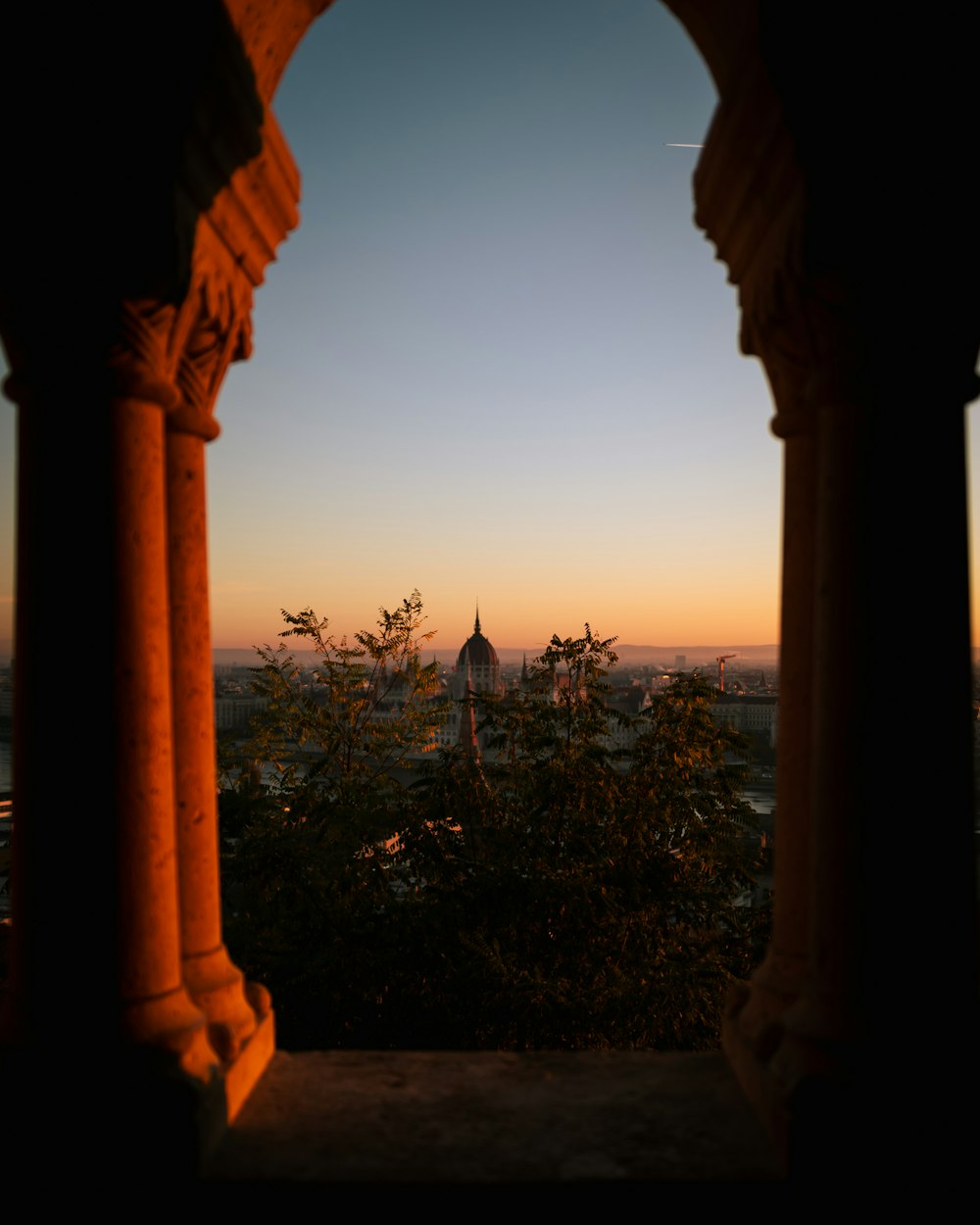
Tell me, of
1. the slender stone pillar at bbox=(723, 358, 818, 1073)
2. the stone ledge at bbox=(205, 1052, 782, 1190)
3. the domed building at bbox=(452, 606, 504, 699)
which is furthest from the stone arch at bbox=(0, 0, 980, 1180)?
the domed building at bbox=(452, 606, 504, 699)

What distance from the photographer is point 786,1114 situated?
4.32 meters

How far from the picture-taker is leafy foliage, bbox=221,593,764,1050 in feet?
53.5

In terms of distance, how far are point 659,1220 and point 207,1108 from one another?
2233 mm

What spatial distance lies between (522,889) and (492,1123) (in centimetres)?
1225

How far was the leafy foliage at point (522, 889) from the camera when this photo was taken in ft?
53.5

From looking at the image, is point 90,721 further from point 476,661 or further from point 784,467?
point 476,661

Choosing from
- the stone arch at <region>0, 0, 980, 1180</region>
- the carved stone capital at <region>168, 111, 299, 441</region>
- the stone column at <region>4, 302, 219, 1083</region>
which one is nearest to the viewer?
the stone arch at <region>0, 0, 980, 1180</region>

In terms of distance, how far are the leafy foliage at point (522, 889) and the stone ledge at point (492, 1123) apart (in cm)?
989

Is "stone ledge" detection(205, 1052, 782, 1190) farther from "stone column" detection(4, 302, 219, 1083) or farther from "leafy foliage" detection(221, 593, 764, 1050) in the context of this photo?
"leafy foliage" detection(221, 593, 764, 1050)

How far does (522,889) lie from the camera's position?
55.4 feet

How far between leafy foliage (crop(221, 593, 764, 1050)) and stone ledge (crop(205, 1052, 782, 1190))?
389 inches

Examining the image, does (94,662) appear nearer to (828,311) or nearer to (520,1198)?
(520,1198)

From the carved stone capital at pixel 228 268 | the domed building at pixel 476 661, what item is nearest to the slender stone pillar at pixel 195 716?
the carved stone capital at pixel 228 268

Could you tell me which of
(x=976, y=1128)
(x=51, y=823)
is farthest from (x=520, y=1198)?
(x=51, y=823)
